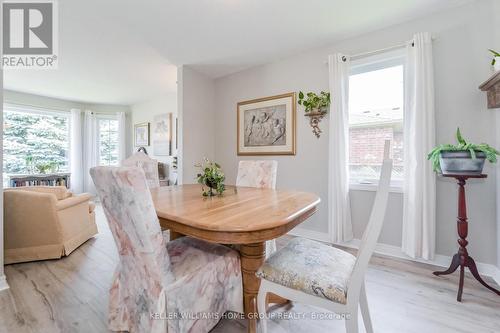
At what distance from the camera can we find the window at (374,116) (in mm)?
2510

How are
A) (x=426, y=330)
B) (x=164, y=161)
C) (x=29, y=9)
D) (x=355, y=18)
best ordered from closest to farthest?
(x=426, y=330)
(x=29, y=9)
(x=355, y=18)
(x=164, y=161)

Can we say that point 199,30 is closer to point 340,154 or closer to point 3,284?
point 340,154

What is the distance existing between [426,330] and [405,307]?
0.72 feet

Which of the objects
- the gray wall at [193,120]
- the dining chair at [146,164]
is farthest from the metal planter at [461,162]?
the gray wall at [193,120]

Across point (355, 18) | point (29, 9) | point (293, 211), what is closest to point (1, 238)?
point (29, 9)

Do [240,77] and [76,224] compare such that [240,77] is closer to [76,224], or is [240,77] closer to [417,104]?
[417,104]

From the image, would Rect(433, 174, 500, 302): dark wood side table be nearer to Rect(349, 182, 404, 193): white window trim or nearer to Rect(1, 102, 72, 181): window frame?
Rect(349, 182, 404, 193): white window trim

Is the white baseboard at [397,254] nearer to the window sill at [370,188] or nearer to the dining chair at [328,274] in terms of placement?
the window sill at [370,188]

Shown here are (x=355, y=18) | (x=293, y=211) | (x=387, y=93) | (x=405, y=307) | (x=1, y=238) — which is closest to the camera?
(x=293, y=211)

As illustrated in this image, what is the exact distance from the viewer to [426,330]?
1.38 m

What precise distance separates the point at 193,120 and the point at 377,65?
2.65 metres

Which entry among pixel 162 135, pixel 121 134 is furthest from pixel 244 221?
pixel 121 134

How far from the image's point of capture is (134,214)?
3.17 feet

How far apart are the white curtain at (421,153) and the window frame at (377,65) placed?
0.43 ft
